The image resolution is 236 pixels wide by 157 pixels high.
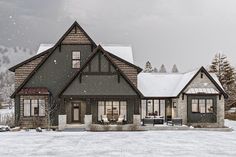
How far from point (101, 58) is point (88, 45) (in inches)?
105

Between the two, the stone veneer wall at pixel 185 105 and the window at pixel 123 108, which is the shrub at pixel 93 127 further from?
the stone veneer wall at pixel 185 105

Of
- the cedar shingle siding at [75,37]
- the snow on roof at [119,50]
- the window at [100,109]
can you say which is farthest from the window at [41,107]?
the cedar shingle siding at [75,37]

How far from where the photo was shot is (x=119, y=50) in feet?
120

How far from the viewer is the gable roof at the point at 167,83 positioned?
33.1 metres

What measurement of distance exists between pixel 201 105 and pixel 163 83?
531cm

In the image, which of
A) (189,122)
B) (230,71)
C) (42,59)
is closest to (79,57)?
(42,59)

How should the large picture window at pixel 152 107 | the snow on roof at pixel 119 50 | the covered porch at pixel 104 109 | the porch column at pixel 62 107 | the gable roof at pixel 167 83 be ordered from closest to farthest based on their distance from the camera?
the porch column at pixel 62 107 → the covered porch at pixel 104 109 → the gable roof at pixel 167 83 → the snow on roof at pixel 119 50 → the large picture window at pixel 152 107

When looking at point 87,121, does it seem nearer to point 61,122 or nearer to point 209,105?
point 61,122

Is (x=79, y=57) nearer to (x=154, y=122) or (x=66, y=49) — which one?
(x=66, y=49)

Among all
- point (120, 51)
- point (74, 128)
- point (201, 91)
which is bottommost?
point (74, 128)

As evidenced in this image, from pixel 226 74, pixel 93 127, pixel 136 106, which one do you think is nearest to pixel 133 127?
pixel 136 106

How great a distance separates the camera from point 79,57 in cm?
3266

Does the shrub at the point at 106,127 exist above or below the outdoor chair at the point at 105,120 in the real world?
below

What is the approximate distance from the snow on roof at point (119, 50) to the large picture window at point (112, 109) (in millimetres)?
5101
